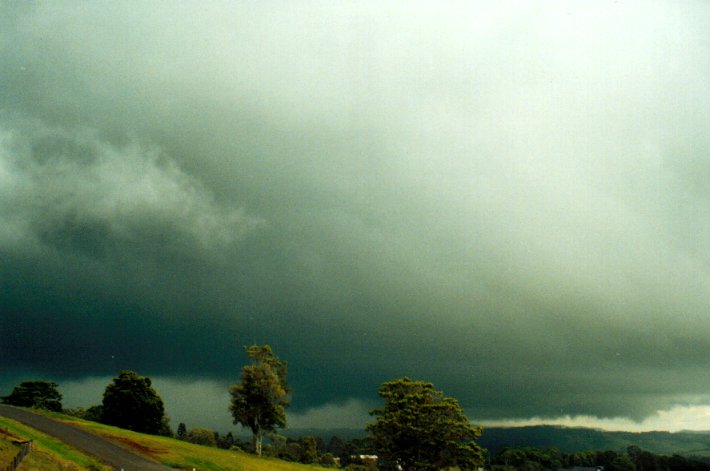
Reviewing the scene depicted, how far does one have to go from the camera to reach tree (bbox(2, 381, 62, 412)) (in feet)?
403

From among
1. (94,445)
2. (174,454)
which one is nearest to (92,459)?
(94,445)

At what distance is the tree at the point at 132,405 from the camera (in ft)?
357

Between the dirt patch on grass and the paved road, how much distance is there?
1945 millimetres

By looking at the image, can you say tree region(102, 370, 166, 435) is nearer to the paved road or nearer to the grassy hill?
the grassy hill

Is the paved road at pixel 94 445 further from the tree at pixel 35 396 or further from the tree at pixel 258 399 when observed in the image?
the tree at pixel 35 396

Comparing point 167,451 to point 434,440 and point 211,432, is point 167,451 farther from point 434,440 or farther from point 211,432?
point 211,432

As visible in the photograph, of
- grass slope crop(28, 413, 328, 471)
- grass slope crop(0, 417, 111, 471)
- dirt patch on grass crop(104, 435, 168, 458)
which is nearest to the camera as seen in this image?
grass slope crop(0, 417, 111, 471)

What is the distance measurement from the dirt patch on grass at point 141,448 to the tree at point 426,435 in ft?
116

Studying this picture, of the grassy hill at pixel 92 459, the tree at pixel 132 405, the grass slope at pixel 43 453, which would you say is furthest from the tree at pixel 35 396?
the grass slope at pixel 43 453

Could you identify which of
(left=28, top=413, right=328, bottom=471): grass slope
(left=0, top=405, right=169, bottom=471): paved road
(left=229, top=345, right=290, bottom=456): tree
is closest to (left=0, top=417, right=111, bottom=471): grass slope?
(left=0, top=405, right=169, bottom=471): paved road

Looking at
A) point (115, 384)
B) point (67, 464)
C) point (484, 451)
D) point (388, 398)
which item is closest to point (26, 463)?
point (67, 464)

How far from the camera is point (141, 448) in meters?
59.7


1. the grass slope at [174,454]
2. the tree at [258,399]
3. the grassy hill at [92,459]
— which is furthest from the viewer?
the tree at [258,399]

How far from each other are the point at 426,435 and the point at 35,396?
324 feet
